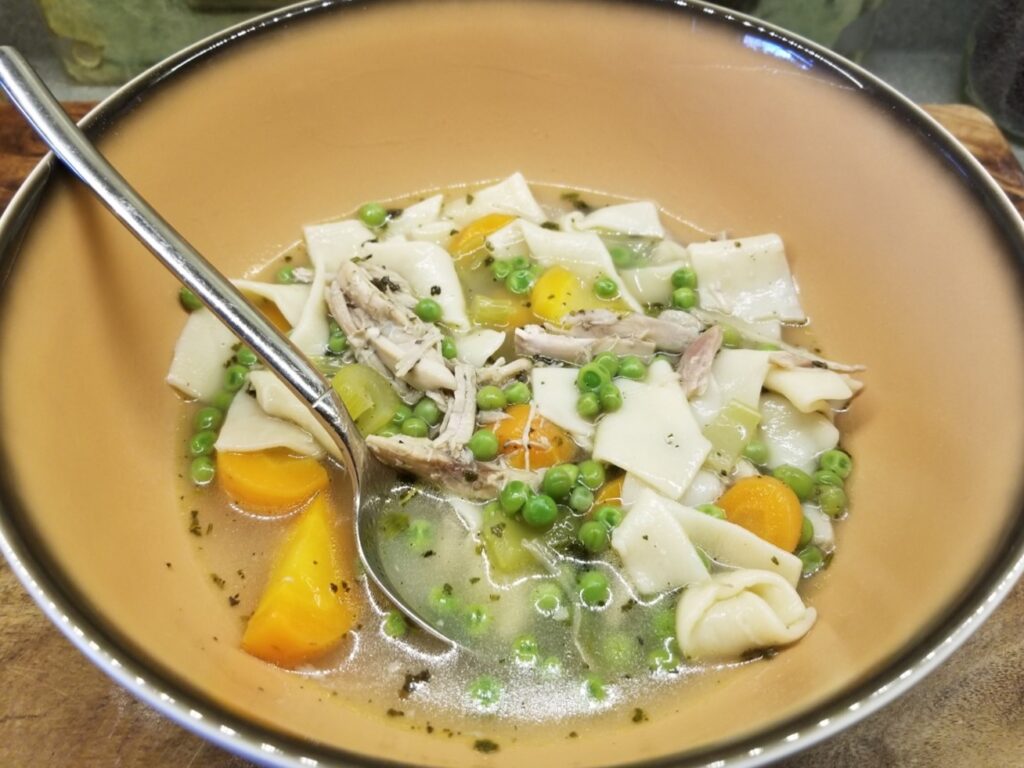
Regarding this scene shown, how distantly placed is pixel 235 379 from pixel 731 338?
1.70m

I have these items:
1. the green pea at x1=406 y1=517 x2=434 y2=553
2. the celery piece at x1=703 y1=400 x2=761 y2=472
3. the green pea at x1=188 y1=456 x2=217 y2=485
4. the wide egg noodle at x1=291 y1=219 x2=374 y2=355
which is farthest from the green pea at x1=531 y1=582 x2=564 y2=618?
the wide egg noodle at x1=291 y1=219 x2=374 y2=355

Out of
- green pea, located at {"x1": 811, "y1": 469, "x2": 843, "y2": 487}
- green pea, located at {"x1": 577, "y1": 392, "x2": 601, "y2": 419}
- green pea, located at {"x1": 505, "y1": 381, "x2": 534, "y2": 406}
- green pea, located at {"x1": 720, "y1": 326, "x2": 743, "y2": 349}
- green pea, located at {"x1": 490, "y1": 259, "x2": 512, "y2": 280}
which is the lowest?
green pea, located at {"x1": 505, "y1": 381, "x2": 534, "y2": 406}

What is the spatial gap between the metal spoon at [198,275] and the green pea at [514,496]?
0.39 meters

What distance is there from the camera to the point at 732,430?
270 centimetres

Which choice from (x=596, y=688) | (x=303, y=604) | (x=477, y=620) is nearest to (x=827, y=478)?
(x=596, y=688)

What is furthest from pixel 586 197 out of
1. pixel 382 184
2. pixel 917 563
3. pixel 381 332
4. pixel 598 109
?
pixel 917 563

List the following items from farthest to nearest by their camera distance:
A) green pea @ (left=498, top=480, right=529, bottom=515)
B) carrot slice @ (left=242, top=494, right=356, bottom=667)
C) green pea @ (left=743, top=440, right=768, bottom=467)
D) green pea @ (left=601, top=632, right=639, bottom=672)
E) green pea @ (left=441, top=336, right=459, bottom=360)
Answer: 1. green pea @ (left=441, top=336, right=459, bottom=360)
2. green pea @ (left=743, top=440, right=768, bottom=467)
3. green pea @ (left=498, top=480, right=529, bottom=515)
4. green pea @ (left=601, top=632, right=639, bottom=672)
5. carrot slice @ (left=242, top=494, right=356, bottom=667)

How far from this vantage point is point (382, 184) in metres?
3.48

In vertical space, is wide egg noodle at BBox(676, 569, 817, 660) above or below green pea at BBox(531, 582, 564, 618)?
above

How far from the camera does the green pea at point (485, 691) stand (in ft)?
7.11

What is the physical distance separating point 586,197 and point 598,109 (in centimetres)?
36

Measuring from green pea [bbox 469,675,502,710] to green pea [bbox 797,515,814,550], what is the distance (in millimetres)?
955

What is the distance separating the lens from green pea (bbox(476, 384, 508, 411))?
2771mm

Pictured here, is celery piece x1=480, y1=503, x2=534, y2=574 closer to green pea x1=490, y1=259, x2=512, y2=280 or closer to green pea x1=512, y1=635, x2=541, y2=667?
green pea x1=512, y1=635, x2=541, y2=667
